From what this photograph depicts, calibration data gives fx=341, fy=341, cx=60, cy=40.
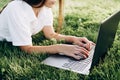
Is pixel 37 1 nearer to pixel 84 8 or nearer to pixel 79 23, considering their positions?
pixel 79 23

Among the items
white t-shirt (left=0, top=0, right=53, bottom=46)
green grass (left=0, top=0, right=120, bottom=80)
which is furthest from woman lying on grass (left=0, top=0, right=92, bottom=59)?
green grass (left=0, top=0, right=120, bottom=80)

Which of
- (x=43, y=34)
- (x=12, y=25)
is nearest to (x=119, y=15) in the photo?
(x=12, y=25)

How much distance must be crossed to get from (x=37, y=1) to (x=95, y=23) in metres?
1.48

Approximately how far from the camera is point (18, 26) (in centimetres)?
325

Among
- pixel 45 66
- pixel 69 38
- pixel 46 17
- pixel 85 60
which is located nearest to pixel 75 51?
pixel 85 60

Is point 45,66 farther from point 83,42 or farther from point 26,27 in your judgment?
point 83,42

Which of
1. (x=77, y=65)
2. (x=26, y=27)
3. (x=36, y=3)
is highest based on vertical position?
(x=36, y=3)

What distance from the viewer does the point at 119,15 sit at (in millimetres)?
3068

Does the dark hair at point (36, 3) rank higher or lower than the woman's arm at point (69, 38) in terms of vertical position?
higher

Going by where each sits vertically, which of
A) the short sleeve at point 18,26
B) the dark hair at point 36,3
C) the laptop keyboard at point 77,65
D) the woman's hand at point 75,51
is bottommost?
the laptop keyboard at point 77,65

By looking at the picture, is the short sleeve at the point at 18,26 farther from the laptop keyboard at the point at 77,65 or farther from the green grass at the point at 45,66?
the laptop keyboard at the point at 77,65

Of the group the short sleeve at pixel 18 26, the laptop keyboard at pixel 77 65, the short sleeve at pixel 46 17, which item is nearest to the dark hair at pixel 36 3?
the short sleeve at pixel 18 26

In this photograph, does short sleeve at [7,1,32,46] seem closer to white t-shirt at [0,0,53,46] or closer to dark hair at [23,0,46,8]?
white t-shirt at [0,0,53,46]

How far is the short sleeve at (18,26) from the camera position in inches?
128
